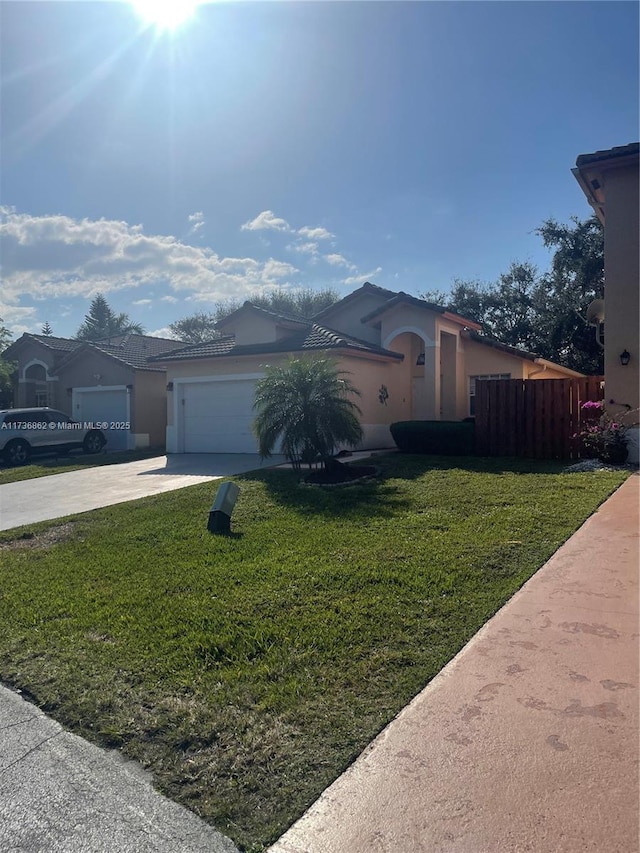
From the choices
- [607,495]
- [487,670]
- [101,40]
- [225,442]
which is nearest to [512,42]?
[101,40]

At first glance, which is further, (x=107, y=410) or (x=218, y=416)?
(x=107, y=410)

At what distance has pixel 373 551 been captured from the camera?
647 cm

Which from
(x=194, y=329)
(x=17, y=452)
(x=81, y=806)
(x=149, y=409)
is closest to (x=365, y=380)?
(x=149, y=409)

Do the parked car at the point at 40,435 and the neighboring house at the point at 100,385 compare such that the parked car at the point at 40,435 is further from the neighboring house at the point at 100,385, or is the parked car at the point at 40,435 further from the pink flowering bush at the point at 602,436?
the pink flowering bush at the point at 602,436

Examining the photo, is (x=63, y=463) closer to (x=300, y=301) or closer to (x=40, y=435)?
(x=40, y=435)

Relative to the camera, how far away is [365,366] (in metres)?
17.4

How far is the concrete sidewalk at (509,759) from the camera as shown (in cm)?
243

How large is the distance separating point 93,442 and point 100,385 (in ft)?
11.0

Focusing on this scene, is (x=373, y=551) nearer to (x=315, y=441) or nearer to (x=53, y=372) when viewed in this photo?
(x=315, y=441)

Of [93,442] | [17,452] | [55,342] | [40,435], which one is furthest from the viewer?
[55,342]

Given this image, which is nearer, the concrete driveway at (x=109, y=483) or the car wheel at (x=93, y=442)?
the concrete driveway at (x=109, y=483)

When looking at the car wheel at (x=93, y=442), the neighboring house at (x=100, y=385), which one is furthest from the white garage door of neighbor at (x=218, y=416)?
the car wheel at (x=93, y=442)

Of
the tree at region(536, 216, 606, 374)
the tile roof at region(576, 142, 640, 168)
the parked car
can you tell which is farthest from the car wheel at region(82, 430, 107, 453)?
the tree at region(536, 216, 606, 374)

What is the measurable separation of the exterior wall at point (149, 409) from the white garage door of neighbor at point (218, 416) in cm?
472
